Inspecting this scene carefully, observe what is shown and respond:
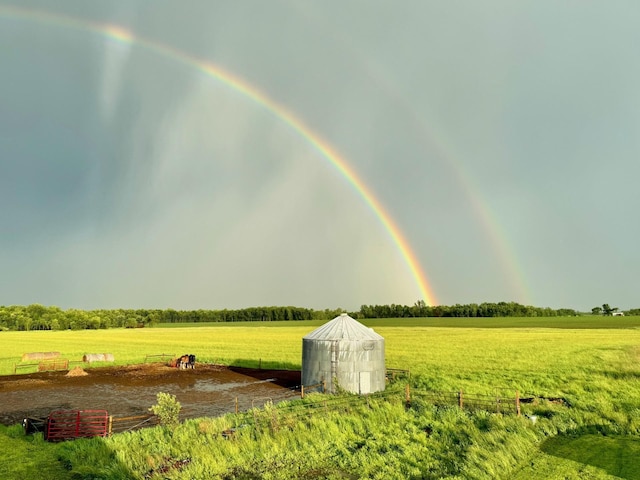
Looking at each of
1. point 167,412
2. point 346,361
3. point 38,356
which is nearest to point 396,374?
point 346,361

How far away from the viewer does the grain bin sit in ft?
110

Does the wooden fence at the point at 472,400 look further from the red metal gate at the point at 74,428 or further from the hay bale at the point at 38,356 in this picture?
the hay bale at the point at 38,356

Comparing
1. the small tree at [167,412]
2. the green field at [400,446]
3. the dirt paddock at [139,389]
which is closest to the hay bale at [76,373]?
the dirt paddock at [139,389]

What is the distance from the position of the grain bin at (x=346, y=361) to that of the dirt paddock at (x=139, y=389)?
2.70 metres

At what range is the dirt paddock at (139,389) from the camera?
3058 centimetres

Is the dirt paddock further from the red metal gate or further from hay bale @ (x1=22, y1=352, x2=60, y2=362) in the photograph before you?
hay bale @ (x1=22, y1=352, x2=60, y2=362)

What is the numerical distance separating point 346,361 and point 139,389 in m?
18.2

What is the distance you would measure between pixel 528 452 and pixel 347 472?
8.10 meters

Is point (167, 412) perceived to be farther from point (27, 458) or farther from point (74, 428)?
point (27, 458)

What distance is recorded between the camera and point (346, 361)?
3381 cm

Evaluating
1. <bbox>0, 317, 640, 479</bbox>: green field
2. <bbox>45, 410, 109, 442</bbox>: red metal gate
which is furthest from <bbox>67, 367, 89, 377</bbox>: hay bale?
<bbox>0, 317, 640, 479</bbox>: green field

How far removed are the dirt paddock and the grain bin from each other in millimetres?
2701

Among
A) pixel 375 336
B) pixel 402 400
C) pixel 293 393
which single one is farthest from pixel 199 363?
pixel 402 400

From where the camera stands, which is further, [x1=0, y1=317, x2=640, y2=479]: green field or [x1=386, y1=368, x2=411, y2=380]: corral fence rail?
[x1=386, y1=368, x2=411, y2=380]: corral fence rail
